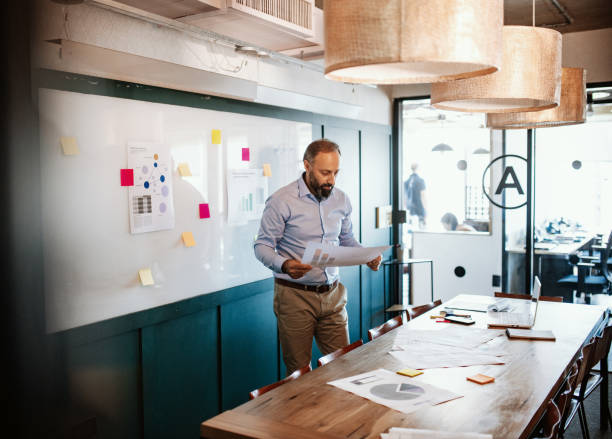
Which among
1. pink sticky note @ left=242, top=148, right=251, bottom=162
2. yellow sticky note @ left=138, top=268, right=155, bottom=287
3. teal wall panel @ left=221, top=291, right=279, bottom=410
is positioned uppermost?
pink sticky note @ left=242, top=148, right=251, bottom=162

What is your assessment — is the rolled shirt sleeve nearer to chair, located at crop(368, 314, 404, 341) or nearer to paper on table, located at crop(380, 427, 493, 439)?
chair, located at crop(368, 314, 404, 341)

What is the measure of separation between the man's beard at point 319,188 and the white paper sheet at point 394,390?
4.11 ft

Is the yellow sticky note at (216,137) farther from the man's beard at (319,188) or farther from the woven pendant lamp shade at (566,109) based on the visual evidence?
the woven pendant lamp shade at (566,109)

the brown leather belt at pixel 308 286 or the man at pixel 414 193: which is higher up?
the man at pixel 414 193

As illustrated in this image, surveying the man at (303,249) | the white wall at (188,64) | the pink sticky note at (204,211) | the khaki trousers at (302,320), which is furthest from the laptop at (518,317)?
the white wall at (188,64)

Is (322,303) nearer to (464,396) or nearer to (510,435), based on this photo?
(464,396)

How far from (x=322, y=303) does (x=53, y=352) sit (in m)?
2.99

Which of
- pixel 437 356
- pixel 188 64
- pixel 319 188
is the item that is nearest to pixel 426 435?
pixel 437 356

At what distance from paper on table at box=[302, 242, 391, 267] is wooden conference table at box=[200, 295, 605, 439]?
0.45 metres

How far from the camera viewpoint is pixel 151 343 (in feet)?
10.3

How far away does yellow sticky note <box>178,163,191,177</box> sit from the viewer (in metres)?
3.28

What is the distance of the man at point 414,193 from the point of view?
605 centimetres

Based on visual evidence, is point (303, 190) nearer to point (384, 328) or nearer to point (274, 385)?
point (384, 328)

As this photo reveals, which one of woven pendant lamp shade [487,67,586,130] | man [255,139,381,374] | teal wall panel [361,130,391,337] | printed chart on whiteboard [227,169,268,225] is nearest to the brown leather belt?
man [255,139,381,374]
